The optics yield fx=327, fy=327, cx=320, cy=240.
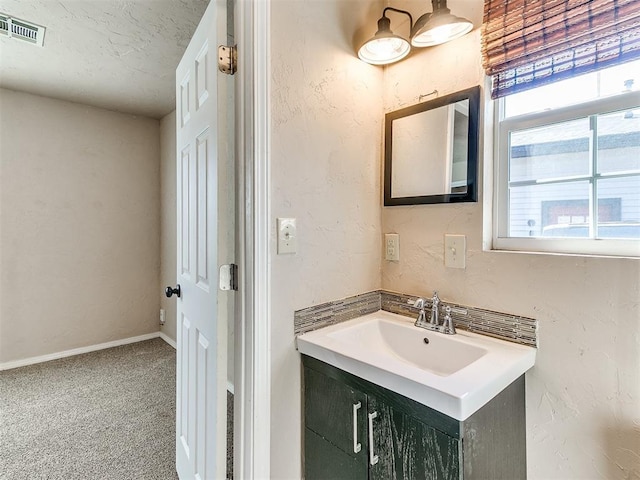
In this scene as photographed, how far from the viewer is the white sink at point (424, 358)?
0.81 metres

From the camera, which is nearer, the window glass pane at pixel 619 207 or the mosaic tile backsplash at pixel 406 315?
the window glass pane at pixel 619 207

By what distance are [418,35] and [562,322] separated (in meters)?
1.07

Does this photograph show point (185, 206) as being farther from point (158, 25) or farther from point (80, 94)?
point (80, 94)

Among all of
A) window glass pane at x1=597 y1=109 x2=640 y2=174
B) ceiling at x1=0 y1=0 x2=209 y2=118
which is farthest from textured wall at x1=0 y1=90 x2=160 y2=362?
window glass pane at x1=597 y1=109 x2=640 y2=174

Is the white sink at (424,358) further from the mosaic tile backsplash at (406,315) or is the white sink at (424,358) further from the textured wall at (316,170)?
the textured wall at (316,170)

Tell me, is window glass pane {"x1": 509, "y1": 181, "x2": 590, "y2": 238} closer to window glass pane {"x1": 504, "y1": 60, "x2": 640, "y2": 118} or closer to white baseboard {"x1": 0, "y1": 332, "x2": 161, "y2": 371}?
window glass pane {"x1": 504, "y1": 60, "x2": 640, "y2": 118}

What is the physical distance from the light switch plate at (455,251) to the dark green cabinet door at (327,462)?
749 mm

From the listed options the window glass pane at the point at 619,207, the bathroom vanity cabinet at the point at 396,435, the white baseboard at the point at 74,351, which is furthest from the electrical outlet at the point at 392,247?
the white baseboard at the point at 74,351

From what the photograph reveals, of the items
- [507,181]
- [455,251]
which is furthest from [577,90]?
[455,251]

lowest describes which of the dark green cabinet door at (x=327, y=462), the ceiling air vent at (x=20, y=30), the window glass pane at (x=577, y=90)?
the dark green cabinet door at (x=327, y=462)

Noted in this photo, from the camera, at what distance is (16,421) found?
2.05m

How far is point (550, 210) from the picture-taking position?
110 centimetres

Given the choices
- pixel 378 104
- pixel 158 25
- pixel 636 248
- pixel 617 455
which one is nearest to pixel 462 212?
pixel 636 248

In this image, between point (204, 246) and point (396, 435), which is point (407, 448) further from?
point (204, 246)
